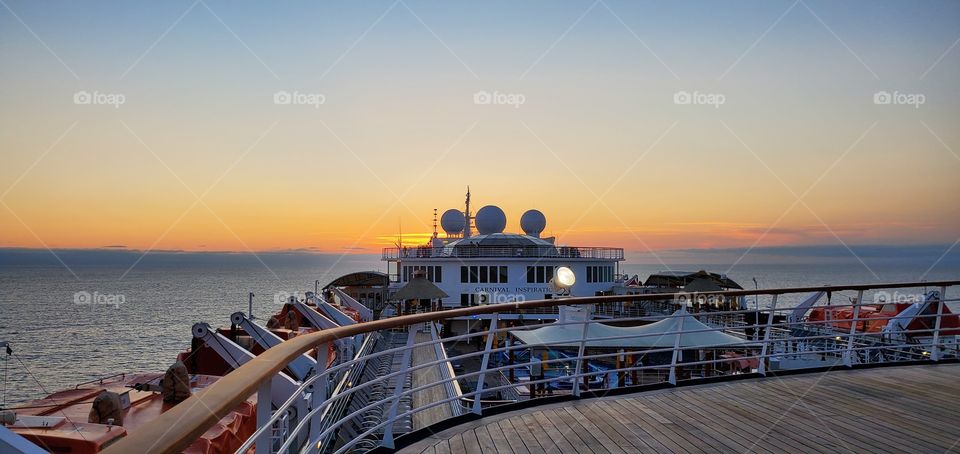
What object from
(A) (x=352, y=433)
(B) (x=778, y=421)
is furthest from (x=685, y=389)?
(A) (x=352, y=433)

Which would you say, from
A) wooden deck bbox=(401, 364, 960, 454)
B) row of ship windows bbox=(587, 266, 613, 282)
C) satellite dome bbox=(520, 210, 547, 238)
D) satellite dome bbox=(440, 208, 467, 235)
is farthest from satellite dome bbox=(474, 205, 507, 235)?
wooden deck bbox=(401, 364, 960, 454)

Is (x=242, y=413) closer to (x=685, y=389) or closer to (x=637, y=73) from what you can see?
(x=685, y=389)

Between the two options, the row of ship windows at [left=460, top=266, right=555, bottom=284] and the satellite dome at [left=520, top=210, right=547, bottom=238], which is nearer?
the row of ship windows at [left=460, top=266, right=555, bottom=284]

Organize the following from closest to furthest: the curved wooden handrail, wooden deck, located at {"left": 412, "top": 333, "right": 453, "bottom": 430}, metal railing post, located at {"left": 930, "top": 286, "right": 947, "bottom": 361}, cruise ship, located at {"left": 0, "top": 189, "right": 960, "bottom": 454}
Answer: the curved wooden handrail < cruise ship, located at {"left": 0, "top": 189, "right": 960, "bottom": 454} < metal railing post, located at {"left": 930, "top": 286, "right": 947, "bottom": 361} < wooden deck, located at {"left": 412, "top": 333, "right": 453, "bottom": 430}

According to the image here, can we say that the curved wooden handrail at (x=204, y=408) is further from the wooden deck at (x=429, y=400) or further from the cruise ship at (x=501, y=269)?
the cruise ship at (x=501, y=269)

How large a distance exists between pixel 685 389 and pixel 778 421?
1.62 m

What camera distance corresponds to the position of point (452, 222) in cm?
4419

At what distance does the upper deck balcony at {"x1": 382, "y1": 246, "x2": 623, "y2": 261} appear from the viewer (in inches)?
1281

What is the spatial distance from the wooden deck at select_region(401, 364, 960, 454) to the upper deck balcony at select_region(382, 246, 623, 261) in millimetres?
25250

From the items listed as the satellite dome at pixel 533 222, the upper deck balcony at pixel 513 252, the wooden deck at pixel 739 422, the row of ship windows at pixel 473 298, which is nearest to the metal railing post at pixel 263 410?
the wooden deck at pixel 739 422

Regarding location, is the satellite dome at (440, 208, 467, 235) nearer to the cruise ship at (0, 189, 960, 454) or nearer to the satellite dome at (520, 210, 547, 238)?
the satellite dome at (520, 210, 547, 238)

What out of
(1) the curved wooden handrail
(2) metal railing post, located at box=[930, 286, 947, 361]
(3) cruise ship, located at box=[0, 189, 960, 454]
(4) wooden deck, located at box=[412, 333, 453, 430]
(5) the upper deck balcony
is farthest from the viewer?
(5) the upper deck balcony

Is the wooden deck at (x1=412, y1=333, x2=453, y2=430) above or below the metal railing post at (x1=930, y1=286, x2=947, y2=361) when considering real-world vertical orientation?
below

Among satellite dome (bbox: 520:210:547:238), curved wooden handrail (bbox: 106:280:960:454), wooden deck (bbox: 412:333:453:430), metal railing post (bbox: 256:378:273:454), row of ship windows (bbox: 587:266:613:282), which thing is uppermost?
satellite dome (bbox: 520:210:547:238)
